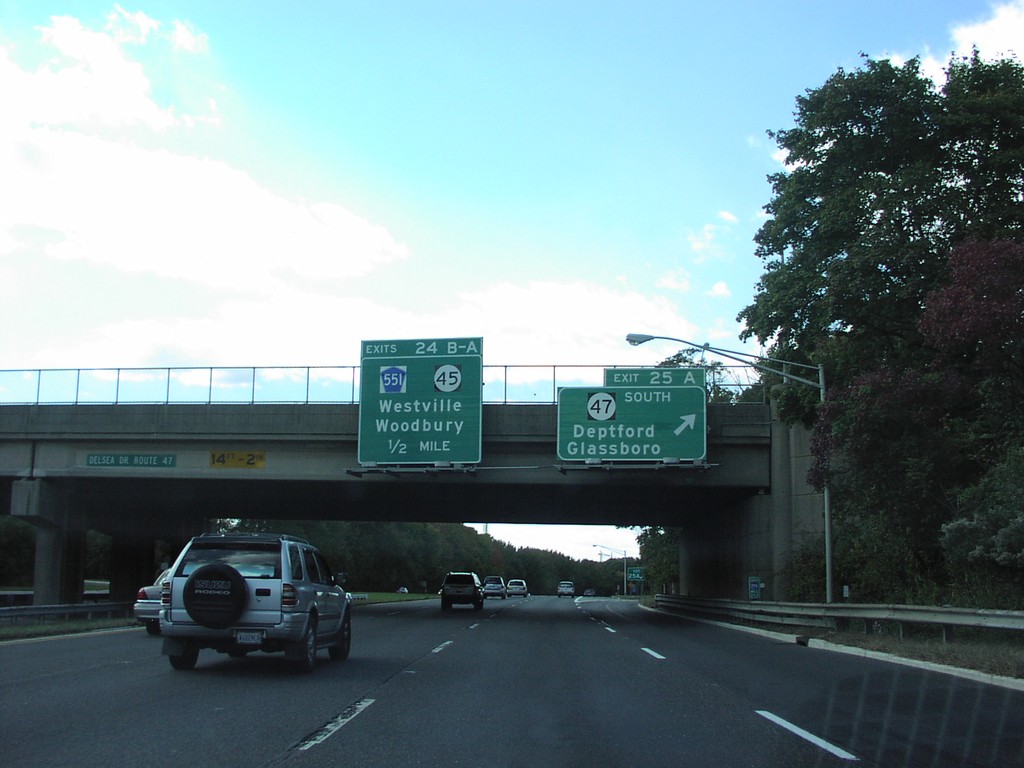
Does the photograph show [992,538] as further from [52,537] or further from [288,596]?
[52,537]

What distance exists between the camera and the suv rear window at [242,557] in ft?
46.5

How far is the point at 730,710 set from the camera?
1127 centimetres

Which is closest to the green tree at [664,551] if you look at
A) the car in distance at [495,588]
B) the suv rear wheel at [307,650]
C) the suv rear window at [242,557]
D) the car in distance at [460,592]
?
the car in distance at [495,588]

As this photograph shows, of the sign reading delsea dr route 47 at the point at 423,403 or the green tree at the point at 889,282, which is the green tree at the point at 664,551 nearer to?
the sign reading delsea dr route 47 at the point at 423,403

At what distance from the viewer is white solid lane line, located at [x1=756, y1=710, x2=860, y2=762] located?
859cm

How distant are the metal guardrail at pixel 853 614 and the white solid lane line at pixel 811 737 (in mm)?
6357

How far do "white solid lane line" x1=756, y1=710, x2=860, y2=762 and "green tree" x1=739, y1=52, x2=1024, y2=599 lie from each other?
14.3 meters

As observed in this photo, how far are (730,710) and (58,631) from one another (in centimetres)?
1739

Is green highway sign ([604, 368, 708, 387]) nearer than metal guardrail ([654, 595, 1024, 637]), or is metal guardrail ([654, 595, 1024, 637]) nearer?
metal guardrail ([654, 595, 1024, 637])

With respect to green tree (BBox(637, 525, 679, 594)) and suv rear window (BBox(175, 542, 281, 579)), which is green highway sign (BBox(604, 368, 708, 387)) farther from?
green tree (BBox(637, 525, 679, 594))

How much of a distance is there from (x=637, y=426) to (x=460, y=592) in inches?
655

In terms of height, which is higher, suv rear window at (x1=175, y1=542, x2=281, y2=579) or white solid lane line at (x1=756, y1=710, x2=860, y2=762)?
suv rear window at (x1=175, y1=542, x2=281, y2=579)

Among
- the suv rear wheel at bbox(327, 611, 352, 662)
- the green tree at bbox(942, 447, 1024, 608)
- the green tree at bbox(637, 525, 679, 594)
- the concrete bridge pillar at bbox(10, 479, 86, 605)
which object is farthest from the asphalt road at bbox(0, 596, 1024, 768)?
the green tree at bbox(637, 525, 679, 594)

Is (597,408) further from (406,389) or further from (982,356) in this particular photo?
(982,356)
